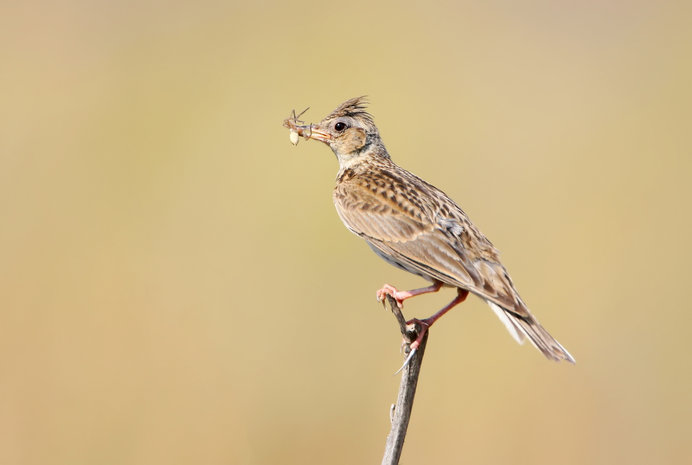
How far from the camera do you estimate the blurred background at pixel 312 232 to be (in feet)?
29.5

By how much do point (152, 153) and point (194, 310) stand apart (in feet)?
9.54

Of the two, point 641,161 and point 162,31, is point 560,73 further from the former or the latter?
point 162,31

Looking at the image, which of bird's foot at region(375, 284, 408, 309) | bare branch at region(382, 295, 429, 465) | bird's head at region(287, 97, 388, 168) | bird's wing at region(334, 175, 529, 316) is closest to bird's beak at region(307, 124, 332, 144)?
bird's head at region(287, 97, 388, 168)

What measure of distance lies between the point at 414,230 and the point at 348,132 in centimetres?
160

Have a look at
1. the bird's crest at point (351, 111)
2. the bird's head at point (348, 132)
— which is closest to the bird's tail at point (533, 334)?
the bird's head at point (348, 132)

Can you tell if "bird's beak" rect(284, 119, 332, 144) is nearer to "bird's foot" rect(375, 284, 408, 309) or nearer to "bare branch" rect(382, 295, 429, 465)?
"bird's foot" rect(375, 284, 408, 309)

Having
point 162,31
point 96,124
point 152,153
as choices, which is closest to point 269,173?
point 152,153

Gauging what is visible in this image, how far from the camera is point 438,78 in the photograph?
1395 centimetres

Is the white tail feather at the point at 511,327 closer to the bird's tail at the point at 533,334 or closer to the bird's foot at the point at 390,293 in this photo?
the bird's tail at the point at 533,334

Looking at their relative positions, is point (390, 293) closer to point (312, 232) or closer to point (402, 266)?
point (402, 266)

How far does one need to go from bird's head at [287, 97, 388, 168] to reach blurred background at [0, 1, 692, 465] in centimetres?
274

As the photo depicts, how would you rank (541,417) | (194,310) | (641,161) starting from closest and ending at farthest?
(541,417), (194,310), (641,161)

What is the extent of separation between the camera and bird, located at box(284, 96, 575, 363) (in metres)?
5.44

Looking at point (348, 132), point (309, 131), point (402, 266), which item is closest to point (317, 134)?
point (309, 131)
